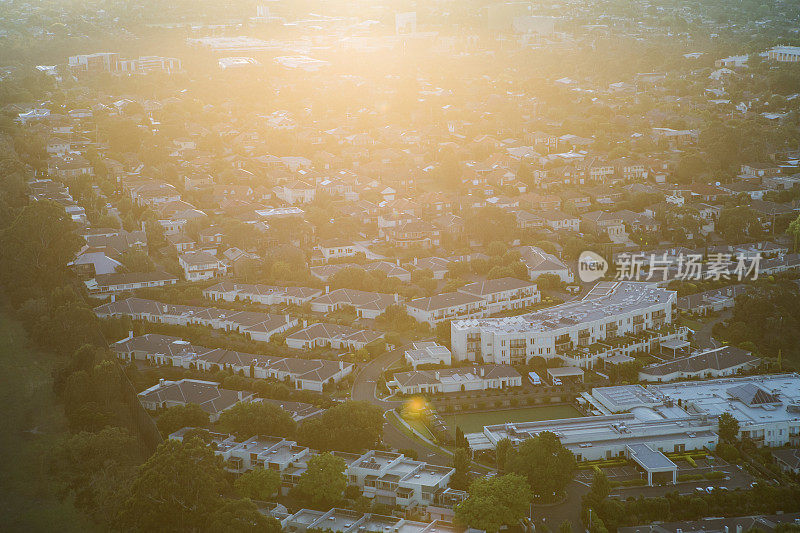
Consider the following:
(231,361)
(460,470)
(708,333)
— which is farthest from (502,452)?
(708,333)

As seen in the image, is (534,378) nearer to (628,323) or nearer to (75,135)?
(628,323)

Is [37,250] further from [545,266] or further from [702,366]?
[702,366]

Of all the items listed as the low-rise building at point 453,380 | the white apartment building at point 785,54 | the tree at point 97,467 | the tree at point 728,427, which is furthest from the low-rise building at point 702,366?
the white apartment building at point 785,54

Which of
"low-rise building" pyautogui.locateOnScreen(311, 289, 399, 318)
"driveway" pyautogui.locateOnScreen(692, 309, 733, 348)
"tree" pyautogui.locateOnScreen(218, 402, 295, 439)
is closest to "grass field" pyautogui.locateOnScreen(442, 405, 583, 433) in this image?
"tree" pyautogui.locateOnScreen(218, 402, 295, 439)

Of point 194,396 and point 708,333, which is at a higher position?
point 194,396

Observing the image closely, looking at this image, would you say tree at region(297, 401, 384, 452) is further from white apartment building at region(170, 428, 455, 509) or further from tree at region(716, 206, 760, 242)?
tree at region(716, 206, 760, 242)

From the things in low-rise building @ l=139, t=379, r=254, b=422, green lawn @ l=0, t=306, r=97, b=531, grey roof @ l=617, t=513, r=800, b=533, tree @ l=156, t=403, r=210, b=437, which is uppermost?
green lawn @ l=0, t=306, r=97, b=531

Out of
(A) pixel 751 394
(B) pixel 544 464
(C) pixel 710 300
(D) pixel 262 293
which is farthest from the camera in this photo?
(D) pixel 262 293
